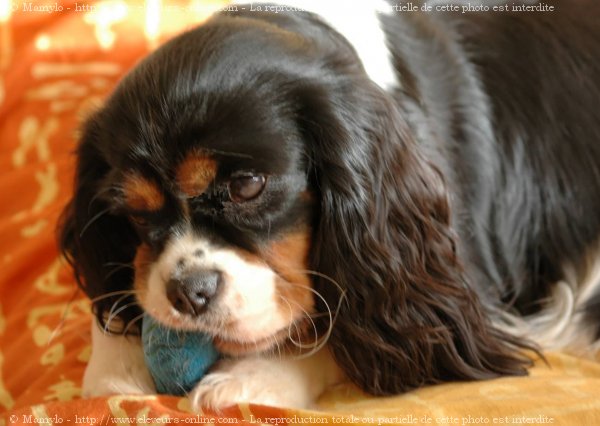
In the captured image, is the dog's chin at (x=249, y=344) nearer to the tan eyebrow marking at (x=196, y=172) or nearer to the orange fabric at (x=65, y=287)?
the orange fabric at (x=65, y=287)

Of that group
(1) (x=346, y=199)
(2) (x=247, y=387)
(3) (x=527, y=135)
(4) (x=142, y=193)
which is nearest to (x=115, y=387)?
(2) (x=247, y=387)

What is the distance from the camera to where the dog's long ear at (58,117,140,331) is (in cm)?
158

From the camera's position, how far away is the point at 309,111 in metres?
1.40

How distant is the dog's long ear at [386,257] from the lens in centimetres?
141

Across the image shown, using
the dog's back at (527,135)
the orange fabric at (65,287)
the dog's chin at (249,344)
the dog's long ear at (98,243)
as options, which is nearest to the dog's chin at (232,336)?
the dog's chin at (249,344)

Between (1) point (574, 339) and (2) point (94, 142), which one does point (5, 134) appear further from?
(1) point (574, 339)

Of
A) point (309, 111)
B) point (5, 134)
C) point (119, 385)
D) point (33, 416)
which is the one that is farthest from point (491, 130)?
point (5, 134)

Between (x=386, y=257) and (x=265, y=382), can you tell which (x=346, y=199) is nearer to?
(x=386, y=257)

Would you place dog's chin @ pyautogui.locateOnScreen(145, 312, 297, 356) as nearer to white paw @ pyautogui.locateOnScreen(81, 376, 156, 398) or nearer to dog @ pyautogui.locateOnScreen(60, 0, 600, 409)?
dog @ pyautogui.locateOnScreen(60, 0, 600, 409)

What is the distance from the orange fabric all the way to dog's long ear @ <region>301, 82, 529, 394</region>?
0.19 feet

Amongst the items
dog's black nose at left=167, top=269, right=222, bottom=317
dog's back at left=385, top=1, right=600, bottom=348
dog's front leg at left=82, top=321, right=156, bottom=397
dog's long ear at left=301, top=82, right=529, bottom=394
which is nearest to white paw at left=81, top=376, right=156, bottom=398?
dog's front leg at left=82, top=321, right=156, bottom=397

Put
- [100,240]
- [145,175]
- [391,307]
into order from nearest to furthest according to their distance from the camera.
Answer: [145,175], [391,307], [100,240]

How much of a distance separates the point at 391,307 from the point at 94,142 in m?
0.61

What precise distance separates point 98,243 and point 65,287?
455 mm
